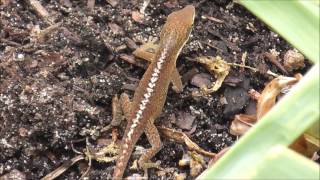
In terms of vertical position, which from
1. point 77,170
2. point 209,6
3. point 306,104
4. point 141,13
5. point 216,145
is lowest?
point 77,170

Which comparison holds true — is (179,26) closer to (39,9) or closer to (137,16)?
(137,16)

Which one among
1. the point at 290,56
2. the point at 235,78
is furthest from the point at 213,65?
the point at 290,56

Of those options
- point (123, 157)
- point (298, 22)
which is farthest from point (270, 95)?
point (123, 157)

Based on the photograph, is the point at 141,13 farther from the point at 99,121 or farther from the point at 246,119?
the point at 246,119

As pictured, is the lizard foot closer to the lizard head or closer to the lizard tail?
the lizard tail

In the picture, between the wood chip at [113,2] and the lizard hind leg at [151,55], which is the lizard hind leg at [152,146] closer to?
the lizard hind leg at [151,55]

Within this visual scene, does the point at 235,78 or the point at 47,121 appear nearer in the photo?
the point at 47,121
